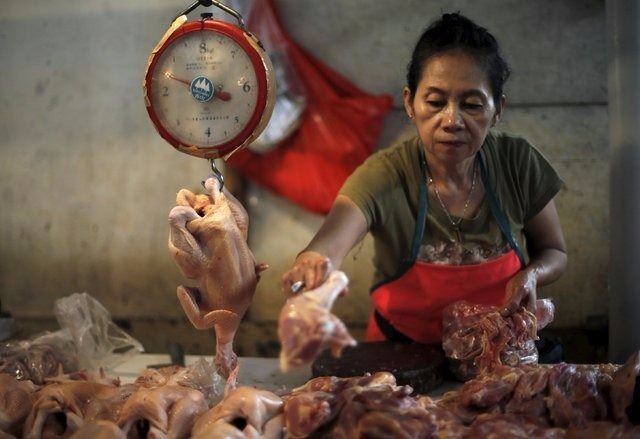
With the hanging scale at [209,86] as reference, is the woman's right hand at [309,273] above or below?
below

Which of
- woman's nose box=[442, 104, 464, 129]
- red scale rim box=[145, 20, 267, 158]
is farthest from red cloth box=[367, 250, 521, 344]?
red scale rim box=[145, 20, 267, 158]

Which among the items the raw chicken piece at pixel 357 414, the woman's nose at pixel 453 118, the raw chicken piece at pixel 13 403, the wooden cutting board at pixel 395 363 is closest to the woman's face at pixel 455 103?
the woman's nose at pixel 453 118

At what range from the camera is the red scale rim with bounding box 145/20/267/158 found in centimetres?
211

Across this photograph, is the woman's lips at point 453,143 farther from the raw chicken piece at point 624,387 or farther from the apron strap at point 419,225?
the raw chicken piece at point 624,387

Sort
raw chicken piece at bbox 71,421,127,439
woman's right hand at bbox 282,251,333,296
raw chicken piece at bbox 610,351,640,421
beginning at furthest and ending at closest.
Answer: raw chicken piece at bbox 610,351,640,421 → raw chicken piece at bbox 71,421,127,439 → woman's right hand at bbox 282,251,333,296

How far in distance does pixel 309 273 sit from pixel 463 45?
131cm

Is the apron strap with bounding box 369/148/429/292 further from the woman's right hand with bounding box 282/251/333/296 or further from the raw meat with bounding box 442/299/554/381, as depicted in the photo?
the woman's right hand with bounding box 282/251/333/296

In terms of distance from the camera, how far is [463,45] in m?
2.74

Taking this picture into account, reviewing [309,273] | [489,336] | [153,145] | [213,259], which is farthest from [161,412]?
[153,145]

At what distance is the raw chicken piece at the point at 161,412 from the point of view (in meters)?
1.97

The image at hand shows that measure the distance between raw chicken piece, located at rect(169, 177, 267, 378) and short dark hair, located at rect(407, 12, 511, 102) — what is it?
1062 millimetres

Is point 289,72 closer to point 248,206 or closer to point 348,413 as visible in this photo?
point 248,206

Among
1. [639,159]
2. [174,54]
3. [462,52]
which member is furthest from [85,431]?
[639,159]

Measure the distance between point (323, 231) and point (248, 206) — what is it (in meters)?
1.79
